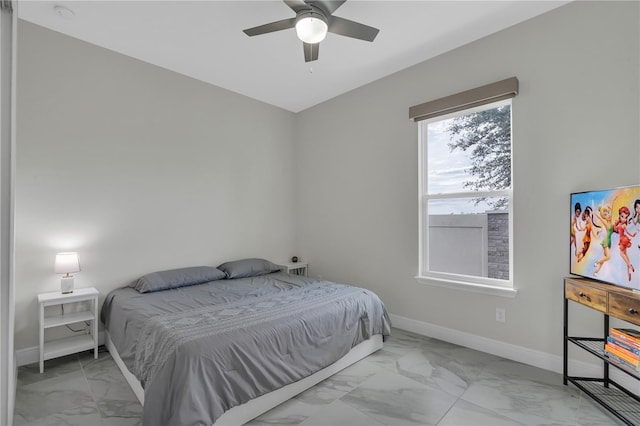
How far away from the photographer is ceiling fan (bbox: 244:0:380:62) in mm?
2170

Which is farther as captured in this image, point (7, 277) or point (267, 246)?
point (267, 246)

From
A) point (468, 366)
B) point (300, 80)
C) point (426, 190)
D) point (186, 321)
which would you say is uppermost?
point (300, 80)

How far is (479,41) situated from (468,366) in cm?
294

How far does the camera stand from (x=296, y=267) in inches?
179

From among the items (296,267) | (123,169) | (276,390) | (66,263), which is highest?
(123,169)

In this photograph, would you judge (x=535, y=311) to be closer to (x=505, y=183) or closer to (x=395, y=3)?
(x=505, y=183)

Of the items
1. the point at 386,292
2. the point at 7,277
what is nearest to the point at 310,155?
the point at 386,292

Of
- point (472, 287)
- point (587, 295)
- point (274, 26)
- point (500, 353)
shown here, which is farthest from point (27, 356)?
point (587, 295)

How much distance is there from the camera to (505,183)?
288 cm

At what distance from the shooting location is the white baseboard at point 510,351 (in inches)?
91.4

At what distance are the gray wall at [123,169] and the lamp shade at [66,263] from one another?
0.74ft

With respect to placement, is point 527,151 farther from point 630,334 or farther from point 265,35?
point 265,35

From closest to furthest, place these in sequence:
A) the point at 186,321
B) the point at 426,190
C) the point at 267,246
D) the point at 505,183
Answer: the point at 186,321 < the point at 505,183 < the point at 426,190 < the point at 267,246

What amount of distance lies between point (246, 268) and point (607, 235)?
3328 mm
